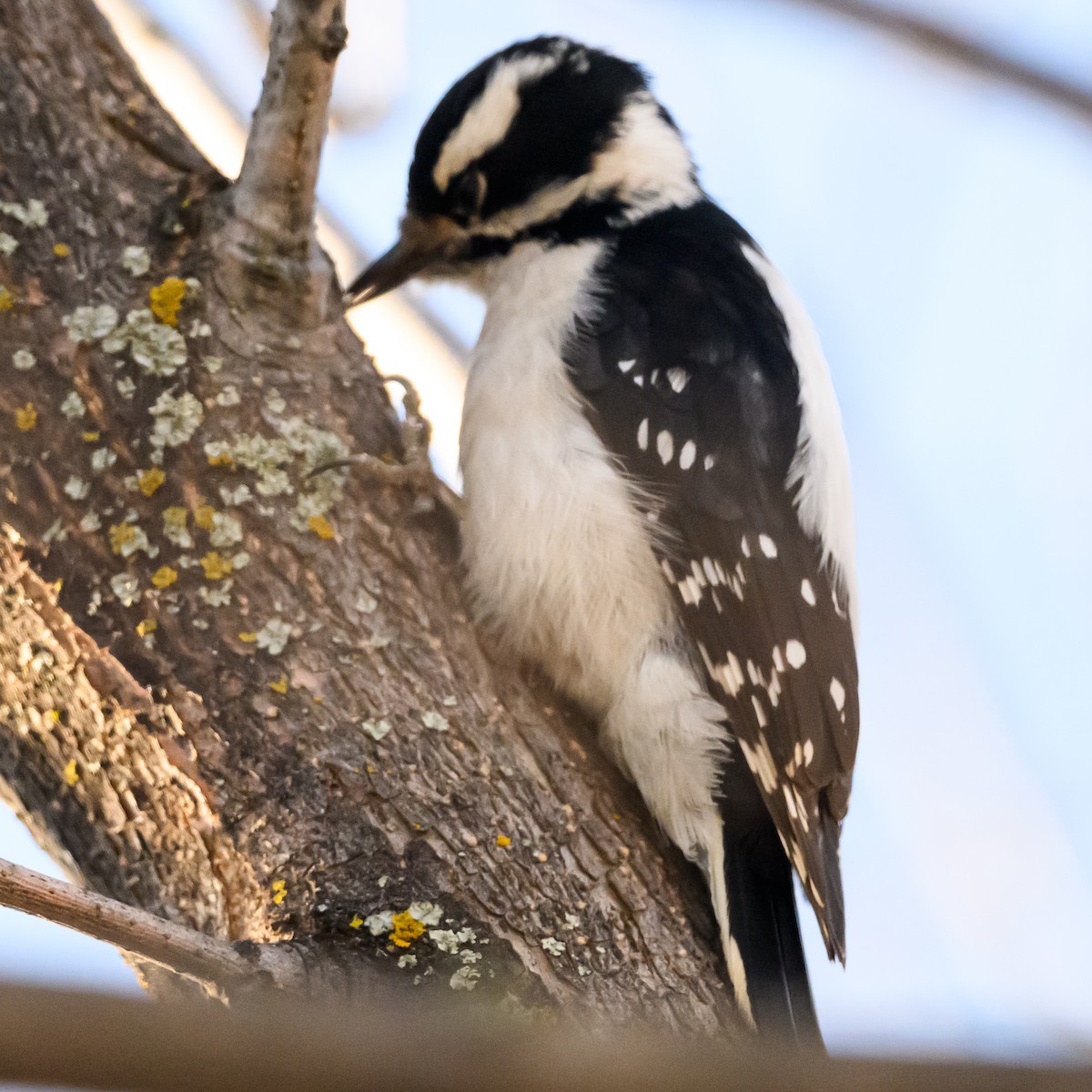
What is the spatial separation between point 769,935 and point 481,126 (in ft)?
4.64

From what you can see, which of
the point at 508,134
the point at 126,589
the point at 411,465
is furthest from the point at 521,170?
the point at 126,589

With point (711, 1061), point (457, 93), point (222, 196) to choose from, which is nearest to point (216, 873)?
point (222, 196)

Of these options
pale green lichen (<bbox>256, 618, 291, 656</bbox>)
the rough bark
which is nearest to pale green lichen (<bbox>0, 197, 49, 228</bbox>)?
the rough bark

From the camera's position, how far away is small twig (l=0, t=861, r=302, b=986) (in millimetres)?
1082

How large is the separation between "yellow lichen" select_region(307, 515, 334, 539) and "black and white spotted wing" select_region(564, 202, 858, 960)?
1.58ft

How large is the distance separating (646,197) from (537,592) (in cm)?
81

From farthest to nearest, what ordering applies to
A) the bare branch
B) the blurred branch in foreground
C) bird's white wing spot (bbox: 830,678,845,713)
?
bird's white wing spot (bbox: 830,678,845,713)
the bare branch
the blurred branch in foreground

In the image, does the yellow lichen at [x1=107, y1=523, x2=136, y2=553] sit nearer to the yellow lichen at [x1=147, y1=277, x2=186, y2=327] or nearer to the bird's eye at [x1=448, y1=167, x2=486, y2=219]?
the yellow lichen at [x1=147, y1=277, x2=186, y2=327]

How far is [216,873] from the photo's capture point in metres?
1.55

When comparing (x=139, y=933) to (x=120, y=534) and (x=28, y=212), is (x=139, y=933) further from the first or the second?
(x=28, y=212)

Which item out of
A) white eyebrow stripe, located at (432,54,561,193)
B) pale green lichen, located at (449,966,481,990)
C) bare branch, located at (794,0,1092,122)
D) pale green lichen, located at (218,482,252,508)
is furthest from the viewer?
white eyebrow stripe, located at (432,54,561,193)

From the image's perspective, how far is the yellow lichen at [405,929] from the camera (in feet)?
4.80

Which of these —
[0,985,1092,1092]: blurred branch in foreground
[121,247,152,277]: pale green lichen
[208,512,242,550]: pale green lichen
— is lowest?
[0,985,1092,1092]: blurred branch in foreground

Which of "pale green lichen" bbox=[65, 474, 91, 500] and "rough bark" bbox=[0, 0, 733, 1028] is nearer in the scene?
"rough bark" bbox=[0, 0, 733, 1028]
